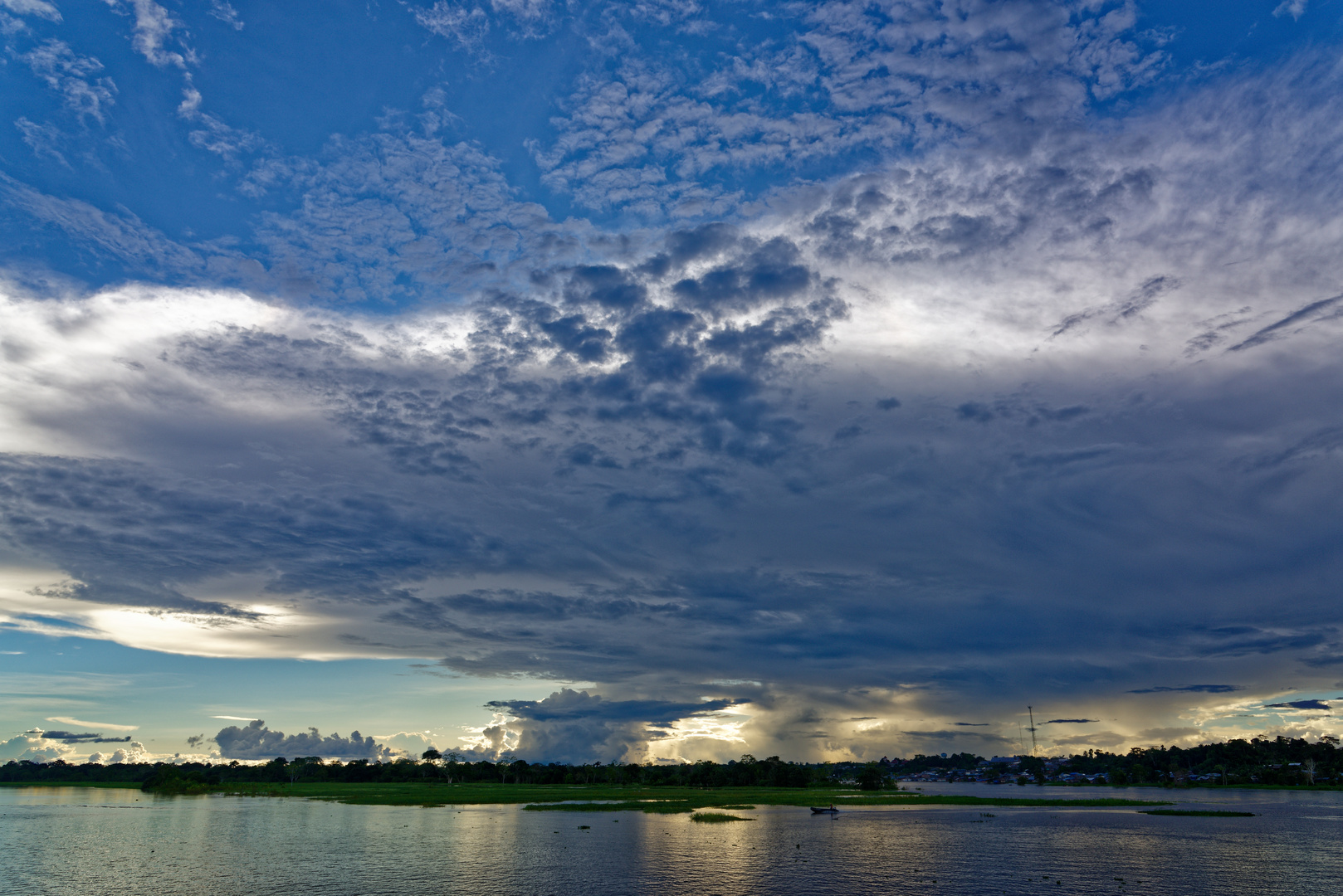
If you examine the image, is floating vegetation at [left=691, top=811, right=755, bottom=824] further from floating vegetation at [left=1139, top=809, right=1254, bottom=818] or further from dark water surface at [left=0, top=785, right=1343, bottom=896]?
floating vegetation at [left=1139, top=809, right=1254, bottom=818]

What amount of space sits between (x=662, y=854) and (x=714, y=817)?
54.8 metres

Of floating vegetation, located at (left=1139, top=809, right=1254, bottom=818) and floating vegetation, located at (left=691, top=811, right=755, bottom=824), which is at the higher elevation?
floating vegetation, located at (left=1139, top=809, right=1254, bottom=818)

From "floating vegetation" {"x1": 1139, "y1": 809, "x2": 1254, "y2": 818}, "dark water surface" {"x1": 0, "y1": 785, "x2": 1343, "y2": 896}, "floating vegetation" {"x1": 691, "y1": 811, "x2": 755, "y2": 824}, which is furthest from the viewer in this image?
"floating vegetation" {"x1": 1139, "y1": 809, "x2": 1254, "y2": 818}

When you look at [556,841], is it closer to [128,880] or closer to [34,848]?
[128,880]

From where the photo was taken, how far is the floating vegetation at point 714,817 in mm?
135125

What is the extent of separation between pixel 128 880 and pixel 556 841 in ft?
162

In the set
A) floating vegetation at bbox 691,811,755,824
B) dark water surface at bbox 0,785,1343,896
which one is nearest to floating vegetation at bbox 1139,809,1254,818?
dark water surface at bbox 0,785,1343,896

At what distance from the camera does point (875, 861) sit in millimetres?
83812

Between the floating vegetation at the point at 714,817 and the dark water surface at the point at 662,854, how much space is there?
3.98m

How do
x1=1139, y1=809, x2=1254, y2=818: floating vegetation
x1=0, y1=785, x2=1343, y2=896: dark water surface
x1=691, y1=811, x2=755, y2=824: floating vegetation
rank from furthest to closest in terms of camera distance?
x1=1139, y1=809, x2=1254, y2=818: floating vegetation → x1=691, y1=811, x2=755, y2=824: floating vegetation → x1=0, y1=785, x2=1343, y2=896: dark water surface

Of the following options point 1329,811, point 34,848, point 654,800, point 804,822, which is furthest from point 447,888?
point 1329,811

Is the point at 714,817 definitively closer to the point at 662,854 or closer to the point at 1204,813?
the point at 662,854

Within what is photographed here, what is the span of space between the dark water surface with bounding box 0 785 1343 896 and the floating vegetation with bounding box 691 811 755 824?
3.98 metres

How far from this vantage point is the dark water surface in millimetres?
67812
